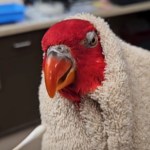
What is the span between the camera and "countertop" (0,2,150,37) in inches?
50.7

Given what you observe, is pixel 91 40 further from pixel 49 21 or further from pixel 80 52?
pixel 49 21

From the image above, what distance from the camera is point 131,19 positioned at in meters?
1.62

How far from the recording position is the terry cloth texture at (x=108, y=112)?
56 centimetres

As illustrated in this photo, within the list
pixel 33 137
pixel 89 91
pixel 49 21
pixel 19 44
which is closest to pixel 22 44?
pixel 19 44

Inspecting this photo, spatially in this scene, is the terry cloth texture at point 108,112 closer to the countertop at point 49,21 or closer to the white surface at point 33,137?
the white surface at point 33,137

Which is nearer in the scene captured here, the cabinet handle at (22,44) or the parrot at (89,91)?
the parrot at (89,91)

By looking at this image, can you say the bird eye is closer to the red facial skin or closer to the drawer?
the red facial skin

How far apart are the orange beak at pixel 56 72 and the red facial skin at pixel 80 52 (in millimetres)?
22

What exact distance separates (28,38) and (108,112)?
851 mm

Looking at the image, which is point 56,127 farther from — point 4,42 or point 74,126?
point 4,42

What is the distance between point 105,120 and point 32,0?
1.16 m

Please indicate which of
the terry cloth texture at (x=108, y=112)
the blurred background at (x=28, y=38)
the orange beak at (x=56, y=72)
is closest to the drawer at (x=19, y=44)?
the blurred background at (x=28, y=38)

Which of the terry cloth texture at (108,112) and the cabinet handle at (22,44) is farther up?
the cabinet handle at (22,44)

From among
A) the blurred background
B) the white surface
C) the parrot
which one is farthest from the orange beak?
the blurred background
